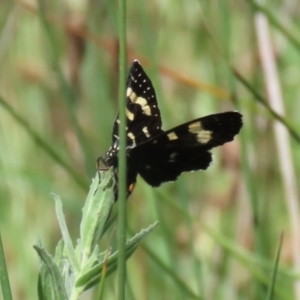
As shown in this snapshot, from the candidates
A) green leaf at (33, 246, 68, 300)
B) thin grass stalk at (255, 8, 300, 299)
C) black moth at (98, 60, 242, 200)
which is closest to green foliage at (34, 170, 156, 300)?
green leaf at (33, 246, 68, 300)

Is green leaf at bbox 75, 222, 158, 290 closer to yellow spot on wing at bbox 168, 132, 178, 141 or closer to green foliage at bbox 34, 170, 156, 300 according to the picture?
green foliage at bbox 34, 170, 156, 300

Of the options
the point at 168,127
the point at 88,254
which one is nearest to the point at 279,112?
the point at 168,127

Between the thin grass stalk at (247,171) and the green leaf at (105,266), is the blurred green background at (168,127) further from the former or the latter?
the green leaf at (105,266)

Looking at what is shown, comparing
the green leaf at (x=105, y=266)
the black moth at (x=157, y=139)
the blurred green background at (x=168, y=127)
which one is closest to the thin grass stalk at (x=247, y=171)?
the blurred green background at (x=168, y=127)

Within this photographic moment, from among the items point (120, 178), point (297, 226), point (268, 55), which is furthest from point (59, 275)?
point (268, 55)

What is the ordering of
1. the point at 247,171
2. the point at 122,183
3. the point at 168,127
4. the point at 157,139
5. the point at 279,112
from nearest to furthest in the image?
1. the point at 122,183
2. the point at 157,139
3. the point at 247,171
4. the point at 279,112
5. the point at 168,127

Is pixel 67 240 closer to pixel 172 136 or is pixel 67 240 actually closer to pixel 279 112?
pixel 172 136
